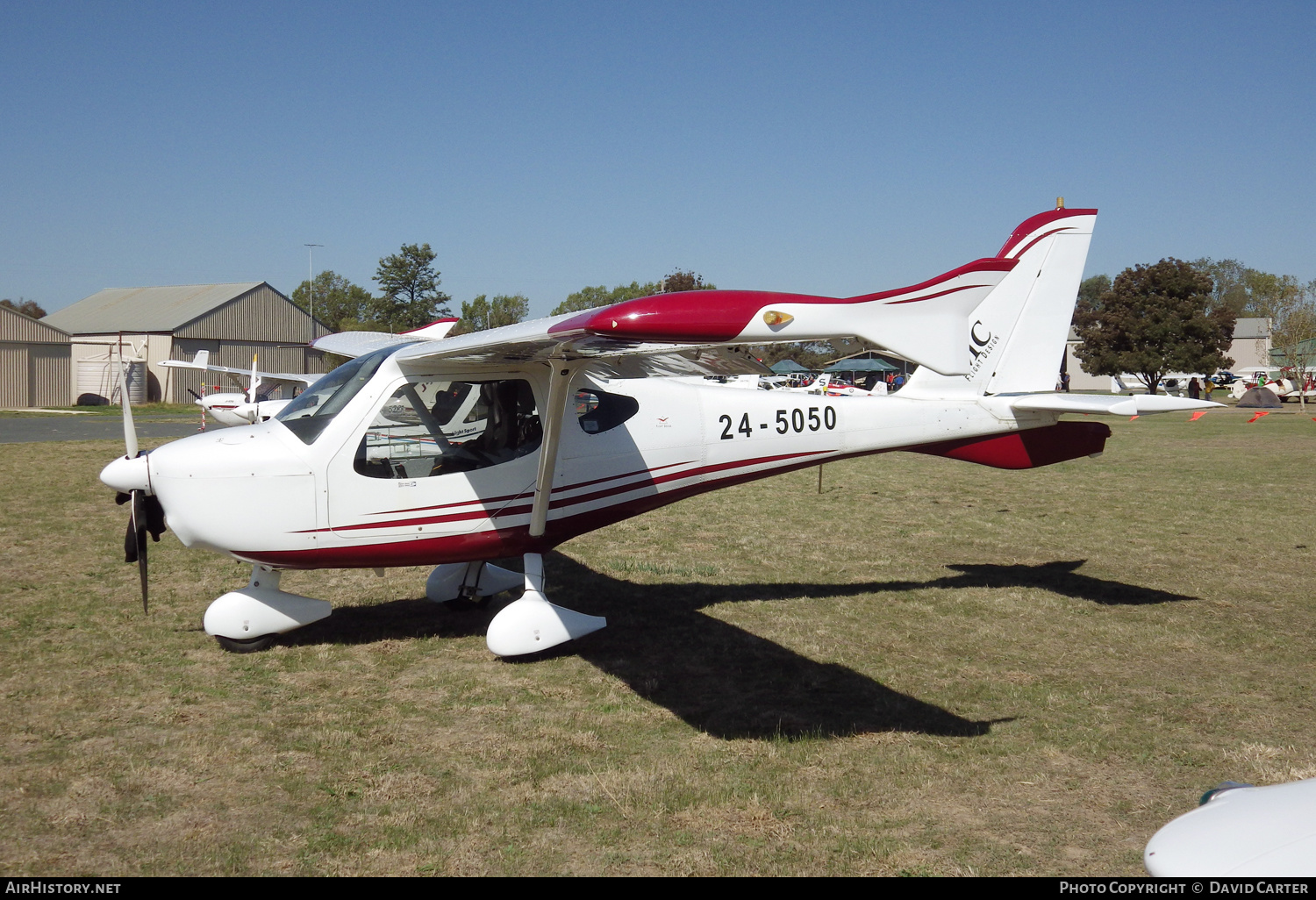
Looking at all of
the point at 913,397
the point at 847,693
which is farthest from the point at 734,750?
the point at 913,397

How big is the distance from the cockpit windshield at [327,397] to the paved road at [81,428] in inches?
815

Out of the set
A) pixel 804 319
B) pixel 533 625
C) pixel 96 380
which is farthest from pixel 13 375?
pixel 804 319

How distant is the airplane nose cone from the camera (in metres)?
5.87

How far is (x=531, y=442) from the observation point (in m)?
6.85

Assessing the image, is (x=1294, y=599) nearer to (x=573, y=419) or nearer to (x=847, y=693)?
(x=847, y=693)

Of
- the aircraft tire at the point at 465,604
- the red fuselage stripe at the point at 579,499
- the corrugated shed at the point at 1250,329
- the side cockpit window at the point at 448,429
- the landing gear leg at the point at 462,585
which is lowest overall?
the aircraft tire at the point at 465,604

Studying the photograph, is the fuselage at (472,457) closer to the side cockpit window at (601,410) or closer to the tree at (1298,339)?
the side cockpit window at (601,410)

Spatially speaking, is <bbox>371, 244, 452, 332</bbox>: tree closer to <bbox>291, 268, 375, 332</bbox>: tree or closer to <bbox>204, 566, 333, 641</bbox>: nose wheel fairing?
<bbox>291, 268, 375, 332</bbox>: tree

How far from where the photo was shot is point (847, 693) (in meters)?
6.01

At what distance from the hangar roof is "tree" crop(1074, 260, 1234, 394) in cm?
5495

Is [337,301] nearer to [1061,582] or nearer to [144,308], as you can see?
[144,308]

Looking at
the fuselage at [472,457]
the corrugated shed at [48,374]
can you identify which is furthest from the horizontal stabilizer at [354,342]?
the corrugated shed at [48,374]

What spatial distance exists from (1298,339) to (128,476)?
5828 cm

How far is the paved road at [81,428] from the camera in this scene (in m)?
24.8
